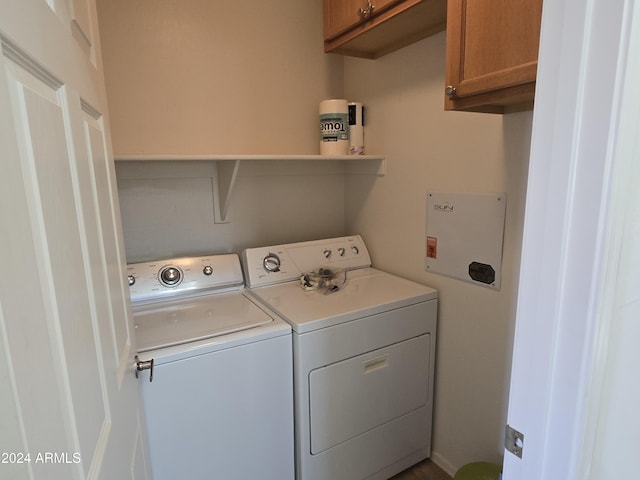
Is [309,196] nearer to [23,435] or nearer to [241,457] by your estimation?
[241,457]

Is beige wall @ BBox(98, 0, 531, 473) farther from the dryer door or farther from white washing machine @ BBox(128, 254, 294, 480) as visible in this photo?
white washing machine @ BBox(128, 254, 294, 480)

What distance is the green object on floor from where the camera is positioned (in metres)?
1.50

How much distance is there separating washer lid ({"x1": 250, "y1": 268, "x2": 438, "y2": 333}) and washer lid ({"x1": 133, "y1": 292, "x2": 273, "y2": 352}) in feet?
0.36

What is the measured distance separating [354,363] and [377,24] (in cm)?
149

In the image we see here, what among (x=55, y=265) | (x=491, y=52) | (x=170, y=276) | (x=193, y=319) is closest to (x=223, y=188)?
(x=170, y=276)

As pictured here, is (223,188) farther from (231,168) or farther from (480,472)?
(480,472)

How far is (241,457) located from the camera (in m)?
1.43

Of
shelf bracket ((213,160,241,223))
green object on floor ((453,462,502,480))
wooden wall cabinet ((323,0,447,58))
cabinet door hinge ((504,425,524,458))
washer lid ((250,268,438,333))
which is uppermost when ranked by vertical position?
wooden wall cabinet ((323,0,447,58))

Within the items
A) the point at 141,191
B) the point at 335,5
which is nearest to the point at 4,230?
the point at 141,191

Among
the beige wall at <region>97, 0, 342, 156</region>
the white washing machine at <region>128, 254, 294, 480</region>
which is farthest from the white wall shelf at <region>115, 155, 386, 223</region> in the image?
the white washing machine at <region>128, 254, 294, 480</region>

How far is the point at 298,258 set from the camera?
204 centimetres

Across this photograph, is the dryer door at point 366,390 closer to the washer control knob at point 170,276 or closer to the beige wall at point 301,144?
the beige wall at point 301,144

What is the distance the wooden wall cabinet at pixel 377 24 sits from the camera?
4.91 feet

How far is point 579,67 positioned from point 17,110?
0.75 metres
